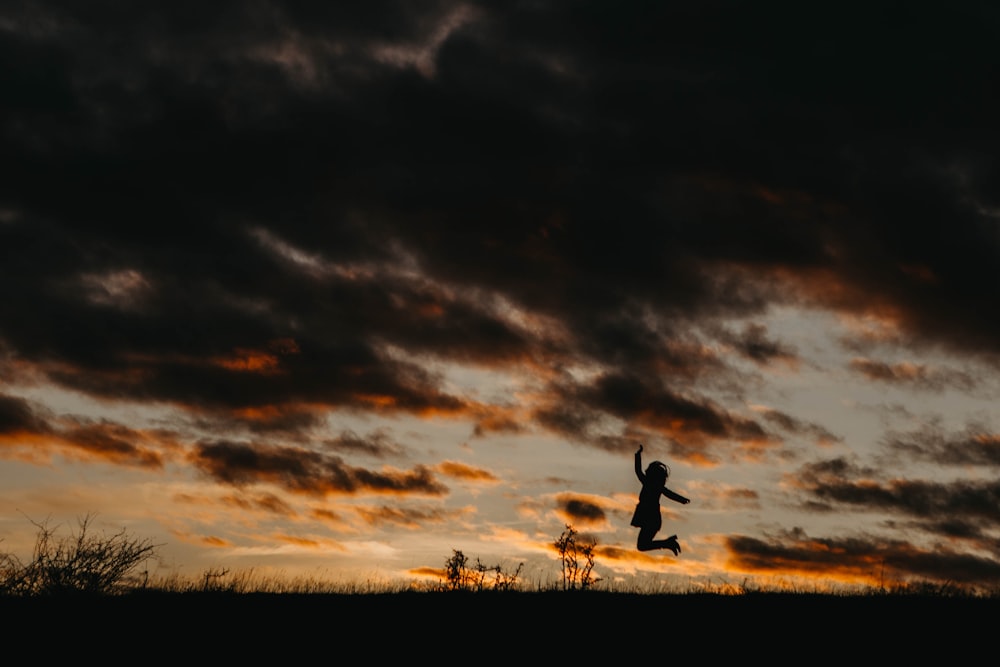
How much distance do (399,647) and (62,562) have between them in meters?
13.7

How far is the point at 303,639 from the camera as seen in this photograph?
55.1 feet

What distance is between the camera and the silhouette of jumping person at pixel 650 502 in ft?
63.3

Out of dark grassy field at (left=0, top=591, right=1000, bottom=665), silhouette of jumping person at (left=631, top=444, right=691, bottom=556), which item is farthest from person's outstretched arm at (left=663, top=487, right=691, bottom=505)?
dark grassy field at (left=0, top=591, right=1000, bottom=665)

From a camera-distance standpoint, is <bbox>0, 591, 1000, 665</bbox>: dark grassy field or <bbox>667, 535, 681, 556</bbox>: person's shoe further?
<bbox>667, 535, 681, 556</bbox>: person's shoe

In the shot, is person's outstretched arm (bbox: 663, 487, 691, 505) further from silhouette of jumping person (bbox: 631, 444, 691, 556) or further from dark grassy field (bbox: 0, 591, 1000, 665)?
dark grassy field (bbox: 0, 591, 1000, 665)

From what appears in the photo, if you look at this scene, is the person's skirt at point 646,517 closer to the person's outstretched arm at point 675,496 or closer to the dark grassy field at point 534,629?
the person's outstretched arm at point 675,496

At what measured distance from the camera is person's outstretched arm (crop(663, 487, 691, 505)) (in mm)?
19438

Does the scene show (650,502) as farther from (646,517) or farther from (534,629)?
(534,629)

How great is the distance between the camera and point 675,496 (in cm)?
1952

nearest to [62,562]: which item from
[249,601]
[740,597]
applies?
[249,601]

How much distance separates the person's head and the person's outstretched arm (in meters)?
0.21

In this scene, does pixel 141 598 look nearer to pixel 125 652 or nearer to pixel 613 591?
pixel 125 652

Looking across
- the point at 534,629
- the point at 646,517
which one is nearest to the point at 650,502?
the point at 646,517

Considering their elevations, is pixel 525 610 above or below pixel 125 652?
above
